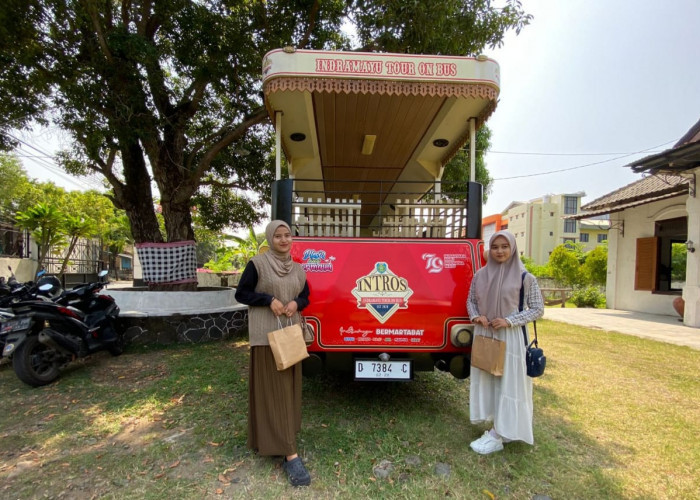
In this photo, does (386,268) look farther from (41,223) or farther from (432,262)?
(41,223)

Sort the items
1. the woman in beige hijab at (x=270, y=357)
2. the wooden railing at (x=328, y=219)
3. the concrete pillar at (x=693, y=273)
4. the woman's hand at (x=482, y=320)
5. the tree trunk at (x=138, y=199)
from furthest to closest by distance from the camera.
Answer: the concrete pillar at (x=693, y=273) < the tree trunk at (x=138, y=199) < the wooden railing at (x=328, y=219) < the woman's hand at (x=482, y=320) < the woman in beige hijab at (x=270, y=357)

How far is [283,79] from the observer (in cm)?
305

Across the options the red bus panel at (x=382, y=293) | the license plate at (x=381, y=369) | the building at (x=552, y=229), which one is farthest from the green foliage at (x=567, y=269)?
the building at (x=552, y=229)

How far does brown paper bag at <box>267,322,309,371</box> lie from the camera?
2320 mm

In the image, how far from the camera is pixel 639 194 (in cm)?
1079

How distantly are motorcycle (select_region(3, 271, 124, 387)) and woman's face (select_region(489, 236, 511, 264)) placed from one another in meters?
4.35

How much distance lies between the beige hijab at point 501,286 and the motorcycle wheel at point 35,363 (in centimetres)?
434

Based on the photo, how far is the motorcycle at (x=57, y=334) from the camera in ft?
12.7

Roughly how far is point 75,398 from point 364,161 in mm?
4666

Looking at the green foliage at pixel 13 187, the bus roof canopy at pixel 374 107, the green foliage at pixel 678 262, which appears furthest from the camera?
the green foliage at pixel 13 187

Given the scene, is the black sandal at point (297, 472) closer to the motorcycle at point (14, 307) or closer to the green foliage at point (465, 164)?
the motorcycle at point (14, 307)

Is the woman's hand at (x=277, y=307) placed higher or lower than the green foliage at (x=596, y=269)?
higher

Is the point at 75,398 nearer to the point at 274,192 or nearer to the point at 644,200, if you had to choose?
the point at 274,192

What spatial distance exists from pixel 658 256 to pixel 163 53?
1270 cm
